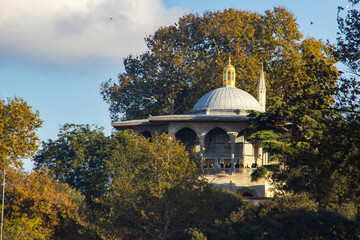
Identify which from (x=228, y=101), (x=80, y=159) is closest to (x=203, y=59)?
(x=228, y=101)

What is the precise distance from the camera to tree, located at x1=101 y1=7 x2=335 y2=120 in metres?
61.7

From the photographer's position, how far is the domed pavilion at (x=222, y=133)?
5038 centimetres

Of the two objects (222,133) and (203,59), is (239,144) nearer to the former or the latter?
(222,133)

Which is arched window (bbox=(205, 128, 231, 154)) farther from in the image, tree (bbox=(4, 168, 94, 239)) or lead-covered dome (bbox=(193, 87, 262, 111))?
tree (bbox=(4, 168, 94, 239))

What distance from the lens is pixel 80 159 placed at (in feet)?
162

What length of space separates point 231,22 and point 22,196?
28403mm

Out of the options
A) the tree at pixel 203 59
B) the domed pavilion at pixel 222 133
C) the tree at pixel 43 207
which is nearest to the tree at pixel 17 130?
the tree at pixel 43 207

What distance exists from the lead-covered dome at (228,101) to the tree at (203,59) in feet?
16.3

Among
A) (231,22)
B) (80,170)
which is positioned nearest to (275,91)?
(231,22)

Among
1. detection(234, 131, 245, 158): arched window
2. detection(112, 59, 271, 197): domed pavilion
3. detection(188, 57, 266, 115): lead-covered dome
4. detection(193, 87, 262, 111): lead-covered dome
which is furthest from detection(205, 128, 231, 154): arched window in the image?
detection(193, 87, 262, 111): lead-covered dome

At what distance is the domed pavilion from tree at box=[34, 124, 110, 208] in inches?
193

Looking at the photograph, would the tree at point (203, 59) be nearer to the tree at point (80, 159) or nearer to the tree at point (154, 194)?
the tree at point (80, 159)

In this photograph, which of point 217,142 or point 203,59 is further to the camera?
point 203,59

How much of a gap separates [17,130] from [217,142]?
56.2ft
